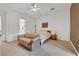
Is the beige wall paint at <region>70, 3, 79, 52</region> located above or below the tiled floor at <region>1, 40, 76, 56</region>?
above

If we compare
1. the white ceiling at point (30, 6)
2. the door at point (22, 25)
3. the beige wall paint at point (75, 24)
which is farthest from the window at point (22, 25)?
the beige wall paint at point (75, 24)

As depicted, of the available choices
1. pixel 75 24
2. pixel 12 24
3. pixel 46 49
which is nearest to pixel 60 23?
pixel 75 24

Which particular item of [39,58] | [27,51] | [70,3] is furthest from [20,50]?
[70,3]

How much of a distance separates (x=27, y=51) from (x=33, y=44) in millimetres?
153

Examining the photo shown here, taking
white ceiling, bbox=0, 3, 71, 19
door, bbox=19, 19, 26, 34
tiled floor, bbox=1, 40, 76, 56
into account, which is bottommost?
tiled floor, bbox=1, 40, 76, 56

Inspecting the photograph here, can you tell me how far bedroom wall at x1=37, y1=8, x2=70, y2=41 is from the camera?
4.99 ft

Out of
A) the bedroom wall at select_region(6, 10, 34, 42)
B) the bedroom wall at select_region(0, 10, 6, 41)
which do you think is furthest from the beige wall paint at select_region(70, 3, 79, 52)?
the bedroom wall at select_region(0, 10, 6, 41)

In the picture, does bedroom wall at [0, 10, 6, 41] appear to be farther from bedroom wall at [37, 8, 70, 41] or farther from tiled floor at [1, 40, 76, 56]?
bedroom wall at [37, 8, 70, 41]

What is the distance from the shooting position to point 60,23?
1.56 metres

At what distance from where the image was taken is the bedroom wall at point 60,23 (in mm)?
1521

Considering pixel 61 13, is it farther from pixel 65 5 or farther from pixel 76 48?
pixel 76 48

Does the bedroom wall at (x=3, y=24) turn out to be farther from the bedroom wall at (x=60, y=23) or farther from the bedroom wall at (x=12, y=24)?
the bedroom wall at (x=60, y=23)

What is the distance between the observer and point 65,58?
5.01 feet

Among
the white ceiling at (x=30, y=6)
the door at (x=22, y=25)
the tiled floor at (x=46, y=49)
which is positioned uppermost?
the white ceiling at (x=30, y=6)
